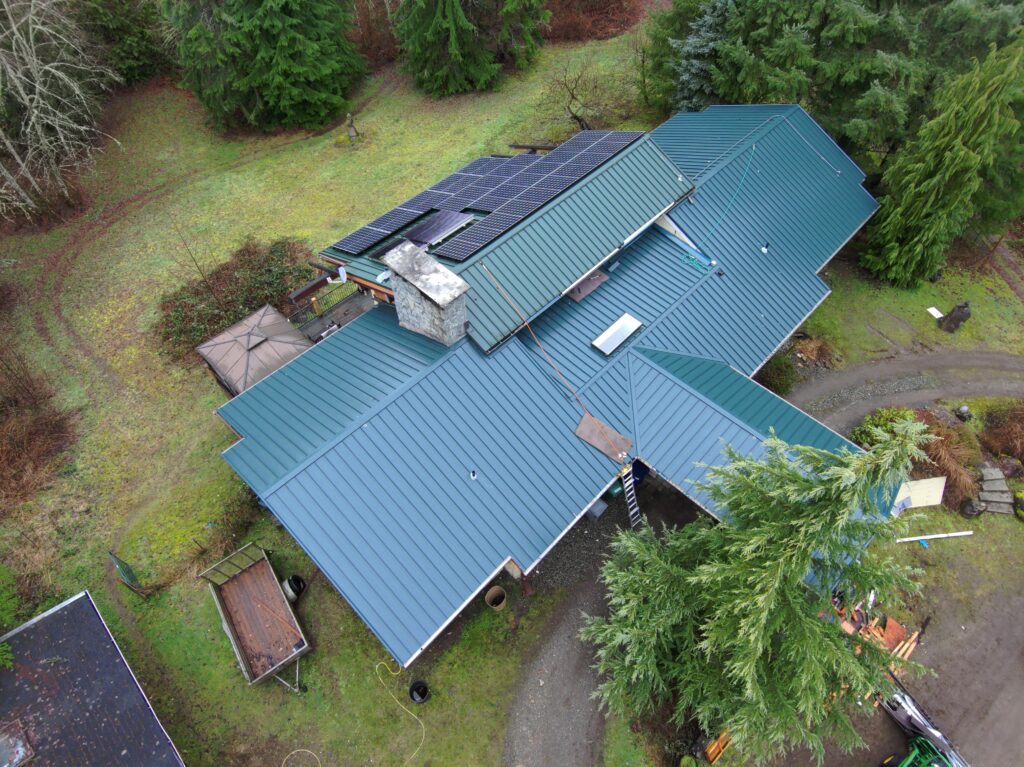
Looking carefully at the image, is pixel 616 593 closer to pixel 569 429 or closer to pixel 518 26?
pixel 569 429

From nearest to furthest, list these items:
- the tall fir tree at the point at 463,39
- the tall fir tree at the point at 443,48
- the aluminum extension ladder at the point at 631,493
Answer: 1. the aluminum extension ladder at the point at 631,493
2. the tall fir tree at the point at 443,48
3. the tall fir tree at the point at 463,39

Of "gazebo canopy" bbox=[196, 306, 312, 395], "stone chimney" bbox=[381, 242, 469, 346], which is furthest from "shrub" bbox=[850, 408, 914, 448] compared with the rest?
"gazebo canopy" bbox=[196, 306, 312, 395]

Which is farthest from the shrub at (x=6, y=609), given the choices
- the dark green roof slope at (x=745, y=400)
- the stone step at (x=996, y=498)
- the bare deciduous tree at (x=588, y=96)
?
the bare deciduous tree at (x=588, y=96)

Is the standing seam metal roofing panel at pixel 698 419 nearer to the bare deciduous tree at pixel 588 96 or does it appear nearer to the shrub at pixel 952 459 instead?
the shrub at pixel 952 459

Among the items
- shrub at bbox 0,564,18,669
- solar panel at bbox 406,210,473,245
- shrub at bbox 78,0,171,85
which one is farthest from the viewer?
shrub at bbox 78,0,171,85

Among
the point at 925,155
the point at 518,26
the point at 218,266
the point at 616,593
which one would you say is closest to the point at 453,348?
the point at 616,593

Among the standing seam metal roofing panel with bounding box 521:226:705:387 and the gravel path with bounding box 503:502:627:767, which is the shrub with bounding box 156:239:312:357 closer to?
the standing seam metal roofing panel with bounding box 521:226:705:387

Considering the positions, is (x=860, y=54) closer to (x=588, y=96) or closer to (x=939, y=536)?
(x=588, y=96)
